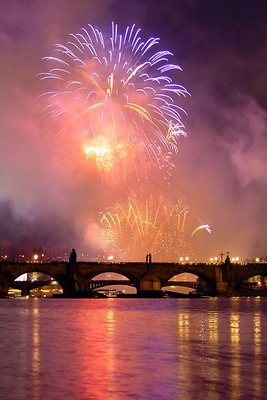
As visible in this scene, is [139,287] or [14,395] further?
[139,287]

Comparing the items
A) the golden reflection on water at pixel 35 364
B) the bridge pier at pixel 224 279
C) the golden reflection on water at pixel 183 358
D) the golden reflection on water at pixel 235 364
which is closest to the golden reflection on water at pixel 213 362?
the golden reflection on water at pixel 235 364

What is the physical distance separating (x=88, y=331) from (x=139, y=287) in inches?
3739

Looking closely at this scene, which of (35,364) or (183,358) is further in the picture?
(183,358)

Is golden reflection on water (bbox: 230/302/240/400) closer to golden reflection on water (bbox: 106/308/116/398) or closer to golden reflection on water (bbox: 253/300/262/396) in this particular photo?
golden reflection on water (bbox: 253/300/262/396)

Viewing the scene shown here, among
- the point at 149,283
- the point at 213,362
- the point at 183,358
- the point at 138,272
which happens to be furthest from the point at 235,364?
the point at 149,283

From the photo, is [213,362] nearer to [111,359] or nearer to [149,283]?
[111,359]

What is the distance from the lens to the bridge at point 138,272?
431 ft

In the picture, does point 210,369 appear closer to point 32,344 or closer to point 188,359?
point 188,359

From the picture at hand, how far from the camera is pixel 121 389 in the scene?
2234 cm

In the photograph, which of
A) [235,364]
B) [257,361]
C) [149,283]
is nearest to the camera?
[235,364]

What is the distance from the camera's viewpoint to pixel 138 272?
→ 140m

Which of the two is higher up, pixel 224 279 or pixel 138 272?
pixel 138 272

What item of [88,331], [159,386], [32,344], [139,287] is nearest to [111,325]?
[88,331]

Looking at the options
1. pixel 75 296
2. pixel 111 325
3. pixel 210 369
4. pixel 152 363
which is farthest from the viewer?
pixel 75 296
